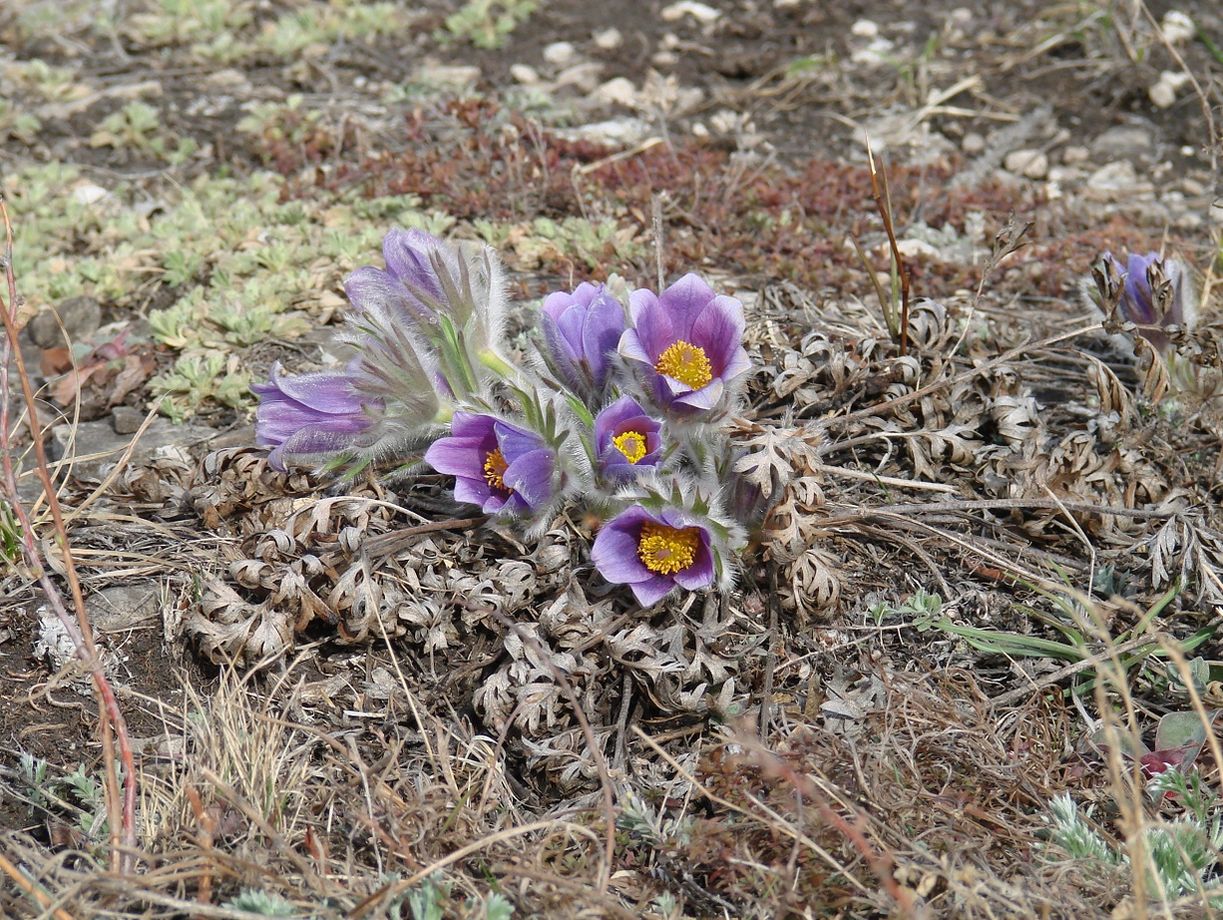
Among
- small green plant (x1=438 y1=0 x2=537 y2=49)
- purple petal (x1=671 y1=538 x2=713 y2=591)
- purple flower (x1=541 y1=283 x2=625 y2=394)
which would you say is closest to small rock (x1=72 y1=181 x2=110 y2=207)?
small green plant (x1=438 y1=0 x2=537 y2=49)

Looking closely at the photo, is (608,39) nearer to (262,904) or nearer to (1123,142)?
(1123,142)

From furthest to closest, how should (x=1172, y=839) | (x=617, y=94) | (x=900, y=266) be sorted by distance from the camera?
(x=617, y=94)
(x=900, y=266)
(x=1172, y=839)

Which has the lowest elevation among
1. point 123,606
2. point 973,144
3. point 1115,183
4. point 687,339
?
point 1115,183

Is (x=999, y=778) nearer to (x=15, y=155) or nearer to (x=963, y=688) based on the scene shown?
(x=963, y=688)

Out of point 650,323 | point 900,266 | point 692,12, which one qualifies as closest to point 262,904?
point 650,323

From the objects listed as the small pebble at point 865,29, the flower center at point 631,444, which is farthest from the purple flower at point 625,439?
the small pebble at point 865,29

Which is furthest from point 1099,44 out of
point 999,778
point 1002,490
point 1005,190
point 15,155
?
point 15,155
